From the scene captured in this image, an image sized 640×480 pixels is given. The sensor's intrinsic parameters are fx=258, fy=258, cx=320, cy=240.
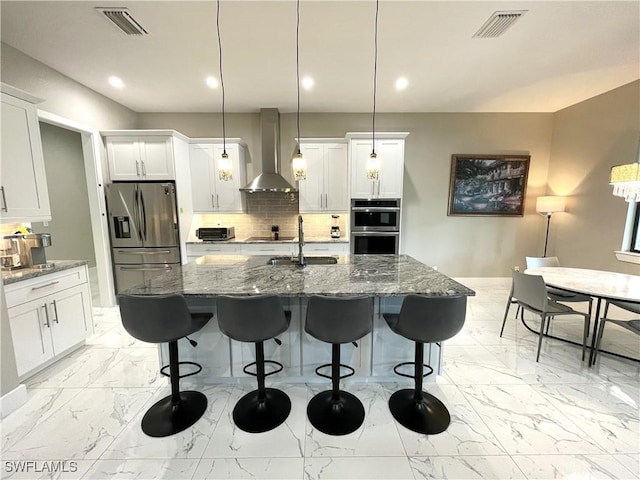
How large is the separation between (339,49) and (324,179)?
1877mm

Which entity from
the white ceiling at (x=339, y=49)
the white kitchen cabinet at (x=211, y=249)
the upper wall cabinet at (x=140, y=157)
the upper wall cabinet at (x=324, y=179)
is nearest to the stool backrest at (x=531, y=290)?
the white ceiling at (x=339, y=49)

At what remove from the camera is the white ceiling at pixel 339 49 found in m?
2.08

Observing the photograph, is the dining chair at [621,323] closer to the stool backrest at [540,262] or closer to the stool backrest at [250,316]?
the stool backrest at [540,262]

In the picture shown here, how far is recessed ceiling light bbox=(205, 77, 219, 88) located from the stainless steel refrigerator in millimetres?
1485

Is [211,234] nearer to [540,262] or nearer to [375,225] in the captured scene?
Result: [375,225]

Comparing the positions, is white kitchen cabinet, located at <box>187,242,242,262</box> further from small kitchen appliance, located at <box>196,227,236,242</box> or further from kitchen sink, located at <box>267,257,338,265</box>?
kitchen sink, located at <box>267,257,338,265</box>

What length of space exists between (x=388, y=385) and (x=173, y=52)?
3.81m

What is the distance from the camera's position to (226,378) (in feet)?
7.22

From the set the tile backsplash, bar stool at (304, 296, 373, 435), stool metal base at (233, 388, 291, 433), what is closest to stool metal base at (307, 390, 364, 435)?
bar stool at (304, 296, 373, 435)

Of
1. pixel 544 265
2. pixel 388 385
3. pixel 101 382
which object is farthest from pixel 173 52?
pixel 544 265

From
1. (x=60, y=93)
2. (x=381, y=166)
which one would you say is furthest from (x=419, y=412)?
(x=60, y=93)

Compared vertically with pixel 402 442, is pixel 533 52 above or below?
above

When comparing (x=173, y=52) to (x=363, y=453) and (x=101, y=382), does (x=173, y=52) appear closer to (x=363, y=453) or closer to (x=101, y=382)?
(x=101, y=382)

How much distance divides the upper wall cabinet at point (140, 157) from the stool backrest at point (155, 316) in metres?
2.74
